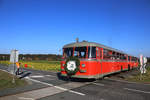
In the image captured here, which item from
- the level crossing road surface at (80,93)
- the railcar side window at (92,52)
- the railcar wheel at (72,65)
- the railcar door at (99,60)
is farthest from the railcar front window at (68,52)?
the level crossing road surface at (80,93)

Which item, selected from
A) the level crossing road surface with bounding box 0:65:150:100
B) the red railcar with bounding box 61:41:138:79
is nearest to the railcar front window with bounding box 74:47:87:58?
the red railcar with bounding box 61:41:138:79

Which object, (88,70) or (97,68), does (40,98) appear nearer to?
(88,70)

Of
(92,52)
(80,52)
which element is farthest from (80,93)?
(80,52)

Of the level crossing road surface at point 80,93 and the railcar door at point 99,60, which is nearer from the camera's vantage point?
the level crossing road surface at point 80,93

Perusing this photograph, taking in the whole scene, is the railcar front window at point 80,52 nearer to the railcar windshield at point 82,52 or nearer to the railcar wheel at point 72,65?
the railcar windshield at point 82,52

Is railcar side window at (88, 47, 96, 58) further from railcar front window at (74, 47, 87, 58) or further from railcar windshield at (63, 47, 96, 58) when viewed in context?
railcar front window at (74, 47, 87, 58)

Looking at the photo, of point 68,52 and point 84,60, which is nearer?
point 84,60

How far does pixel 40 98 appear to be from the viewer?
256 inches

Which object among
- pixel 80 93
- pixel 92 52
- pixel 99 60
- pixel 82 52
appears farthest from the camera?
pixel 99 60

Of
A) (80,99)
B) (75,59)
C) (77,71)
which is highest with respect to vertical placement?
(75,59)

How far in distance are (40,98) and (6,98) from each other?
1550 millimetres

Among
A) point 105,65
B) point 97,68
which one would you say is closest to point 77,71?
point 97,68

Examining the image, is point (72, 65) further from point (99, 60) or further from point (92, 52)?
point (99, 60)

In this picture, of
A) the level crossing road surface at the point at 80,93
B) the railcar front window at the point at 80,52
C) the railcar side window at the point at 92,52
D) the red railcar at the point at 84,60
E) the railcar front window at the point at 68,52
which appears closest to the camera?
the level crossing road surface at the point at 80,93
